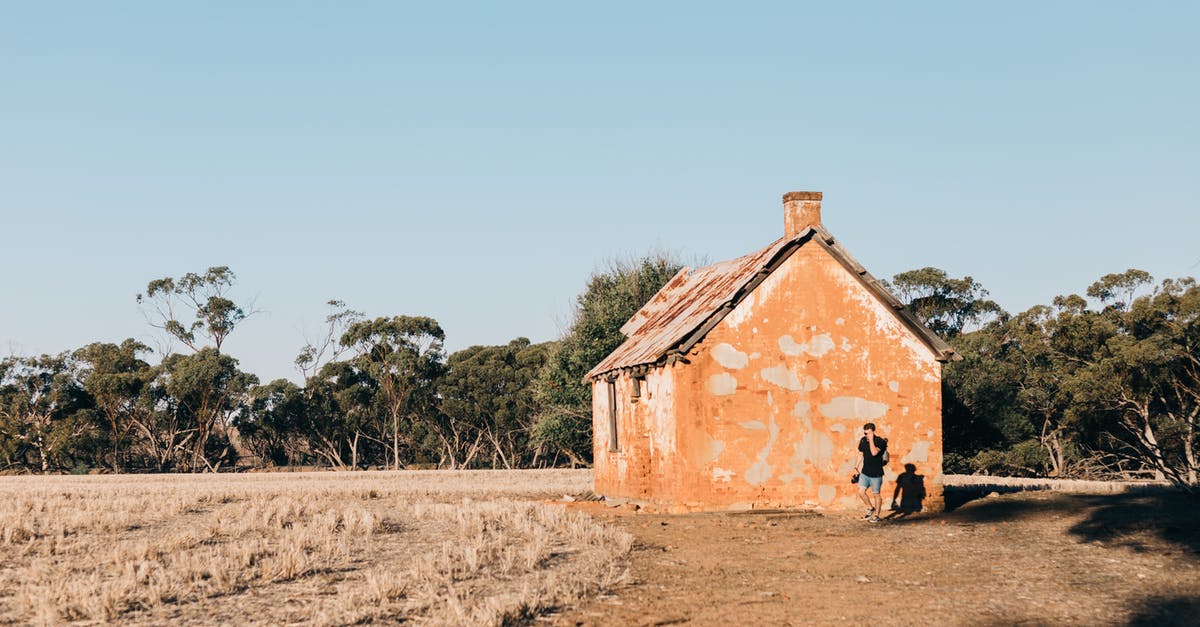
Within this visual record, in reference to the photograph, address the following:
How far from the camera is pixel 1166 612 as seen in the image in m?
12.0

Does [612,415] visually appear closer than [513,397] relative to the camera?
Yes

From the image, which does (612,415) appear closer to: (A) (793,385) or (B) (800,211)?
(A) (793,385)

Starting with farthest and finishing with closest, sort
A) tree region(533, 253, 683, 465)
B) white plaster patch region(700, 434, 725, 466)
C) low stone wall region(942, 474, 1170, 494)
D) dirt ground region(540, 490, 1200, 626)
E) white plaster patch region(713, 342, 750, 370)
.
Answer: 1. tree region(533, 253, 683, 465)
2. low stone wall region(942, 474, 1170, 494)
3. white plaster patch region(713, 342, 750, 370)
4. white plaster patch region(700, 434, 725, 466)
5. dirt ground region(540, 490, 1200, 626)

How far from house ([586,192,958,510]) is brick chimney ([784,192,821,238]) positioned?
1.2 inches

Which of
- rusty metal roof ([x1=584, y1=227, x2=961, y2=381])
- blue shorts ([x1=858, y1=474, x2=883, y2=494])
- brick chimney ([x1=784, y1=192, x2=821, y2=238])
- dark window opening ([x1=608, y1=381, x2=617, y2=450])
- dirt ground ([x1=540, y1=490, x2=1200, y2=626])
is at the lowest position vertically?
dirt ground ([x1=540, y1=490, x2=1200, y2=626])

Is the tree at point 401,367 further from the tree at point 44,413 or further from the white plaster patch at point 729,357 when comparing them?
the white plaster patch at point 729,357

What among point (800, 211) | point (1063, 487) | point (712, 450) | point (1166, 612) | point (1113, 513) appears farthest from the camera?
point (1063, 487)

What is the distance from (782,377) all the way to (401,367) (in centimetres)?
5355

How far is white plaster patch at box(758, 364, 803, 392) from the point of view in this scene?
924 inches

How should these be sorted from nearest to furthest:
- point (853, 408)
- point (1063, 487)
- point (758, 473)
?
point (758, 473), point (853, 408), point (1063, 487)

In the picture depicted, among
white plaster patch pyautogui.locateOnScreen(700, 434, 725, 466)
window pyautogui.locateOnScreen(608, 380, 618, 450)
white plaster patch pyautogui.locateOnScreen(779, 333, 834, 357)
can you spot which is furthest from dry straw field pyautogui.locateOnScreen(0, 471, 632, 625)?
white plaster patch pyautogui.locateOnScreen(779, 333, 834, 357)

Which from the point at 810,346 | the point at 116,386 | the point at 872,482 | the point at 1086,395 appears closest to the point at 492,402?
the point at 116,386

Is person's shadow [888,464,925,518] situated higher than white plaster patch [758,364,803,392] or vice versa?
white plaster patch [758,364,803,392]

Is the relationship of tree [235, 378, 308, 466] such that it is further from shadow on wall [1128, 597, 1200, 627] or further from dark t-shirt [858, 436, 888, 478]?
shadow on wall [1128, 597, 1200, 627]
